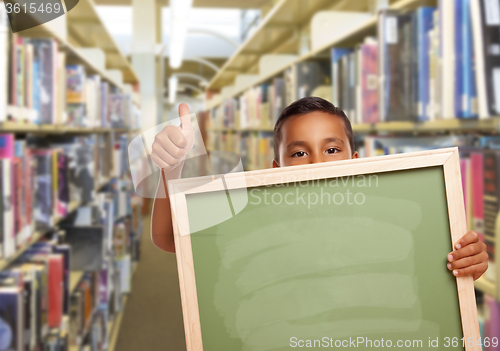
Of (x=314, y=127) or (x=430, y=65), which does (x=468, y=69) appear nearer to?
(x=430, y=65)

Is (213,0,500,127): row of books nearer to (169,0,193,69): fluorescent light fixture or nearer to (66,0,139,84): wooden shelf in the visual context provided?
(169,0,193,69): fluorescent light fixture

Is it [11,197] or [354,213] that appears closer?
[354,213]

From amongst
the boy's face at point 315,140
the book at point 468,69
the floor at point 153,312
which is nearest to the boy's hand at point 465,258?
the boy's face at point 315,140

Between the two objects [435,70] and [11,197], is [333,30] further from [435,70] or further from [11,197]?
[11,197]

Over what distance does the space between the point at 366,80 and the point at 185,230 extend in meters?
1.44

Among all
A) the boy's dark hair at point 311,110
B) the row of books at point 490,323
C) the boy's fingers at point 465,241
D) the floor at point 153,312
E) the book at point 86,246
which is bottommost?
the floor at point 153,312

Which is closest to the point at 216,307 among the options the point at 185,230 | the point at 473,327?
the point at 185,230

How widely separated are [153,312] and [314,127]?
3018mm

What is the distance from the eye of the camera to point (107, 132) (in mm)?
3551

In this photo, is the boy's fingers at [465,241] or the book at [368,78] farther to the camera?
the book at [368,78]

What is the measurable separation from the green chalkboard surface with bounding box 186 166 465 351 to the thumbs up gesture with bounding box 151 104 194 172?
63 mm

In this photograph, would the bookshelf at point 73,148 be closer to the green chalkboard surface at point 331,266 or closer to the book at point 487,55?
the green chalkboard surface at point 331,266

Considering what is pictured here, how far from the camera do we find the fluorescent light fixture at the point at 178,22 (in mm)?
2979

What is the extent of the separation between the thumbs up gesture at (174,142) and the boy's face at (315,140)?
31cm
